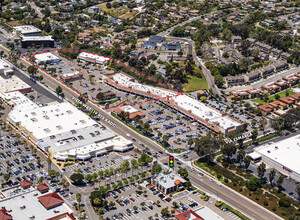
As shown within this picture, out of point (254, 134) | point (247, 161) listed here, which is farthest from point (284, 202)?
point (254, 134)

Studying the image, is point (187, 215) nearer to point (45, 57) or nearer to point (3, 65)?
point (3, 65)

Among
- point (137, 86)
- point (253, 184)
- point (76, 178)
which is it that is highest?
point (76, 178)

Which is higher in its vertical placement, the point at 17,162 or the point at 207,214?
the point at 17,162

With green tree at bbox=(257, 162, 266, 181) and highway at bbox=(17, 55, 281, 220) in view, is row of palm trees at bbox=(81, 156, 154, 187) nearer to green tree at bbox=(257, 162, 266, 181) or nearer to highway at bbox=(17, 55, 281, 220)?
highway at bbox=(17, 55, 281, 220)

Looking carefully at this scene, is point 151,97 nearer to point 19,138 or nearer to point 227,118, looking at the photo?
point 227,118

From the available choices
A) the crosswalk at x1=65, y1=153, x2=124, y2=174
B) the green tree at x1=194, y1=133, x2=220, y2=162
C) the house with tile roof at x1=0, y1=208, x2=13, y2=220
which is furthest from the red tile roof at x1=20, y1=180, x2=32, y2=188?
the green tree at x1=194, y1=133, x2=220, y2=162

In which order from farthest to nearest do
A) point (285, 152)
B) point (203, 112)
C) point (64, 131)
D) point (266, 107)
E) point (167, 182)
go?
point (266, 107) < point (203, 112) < point (64, 131) < point (285, 152) < point (167, 182)

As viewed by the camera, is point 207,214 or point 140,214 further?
point 140,214
